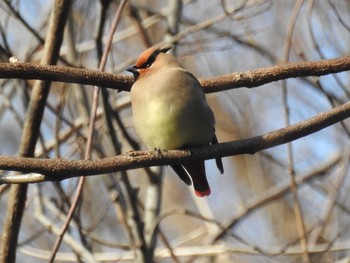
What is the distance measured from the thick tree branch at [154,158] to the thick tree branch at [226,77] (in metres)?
0.26

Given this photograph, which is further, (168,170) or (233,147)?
(168,170)

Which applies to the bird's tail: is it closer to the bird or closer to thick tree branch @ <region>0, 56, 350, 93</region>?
the bird

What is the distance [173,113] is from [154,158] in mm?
770

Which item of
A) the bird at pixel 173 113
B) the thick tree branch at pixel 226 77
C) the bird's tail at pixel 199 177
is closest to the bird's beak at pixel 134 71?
the bird at pixel 173 113

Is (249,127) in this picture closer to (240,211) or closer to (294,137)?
(240,211)

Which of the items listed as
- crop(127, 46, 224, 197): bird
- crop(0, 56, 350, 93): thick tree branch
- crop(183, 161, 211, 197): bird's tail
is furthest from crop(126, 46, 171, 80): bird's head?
crop(0, 56, 350, 93): thick tree branch

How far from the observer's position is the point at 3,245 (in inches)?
120

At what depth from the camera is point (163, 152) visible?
2.59m

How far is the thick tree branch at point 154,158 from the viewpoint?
2.24m

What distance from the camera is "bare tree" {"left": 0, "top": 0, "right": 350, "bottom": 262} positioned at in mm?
2598

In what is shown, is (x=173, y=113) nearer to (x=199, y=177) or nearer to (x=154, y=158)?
(x=199, y=177)

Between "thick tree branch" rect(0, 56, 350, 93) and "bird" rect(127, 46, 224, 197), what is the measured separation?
1.03ft

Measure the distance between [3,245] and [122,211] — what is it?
106 cm

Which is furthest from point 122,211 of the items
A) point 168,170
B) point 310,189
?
point 168,170
